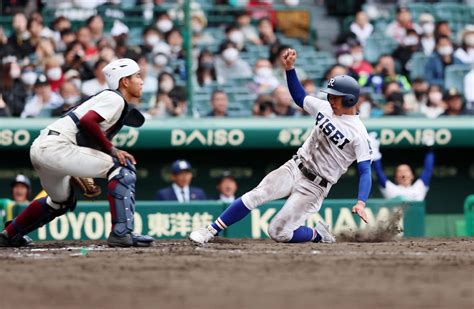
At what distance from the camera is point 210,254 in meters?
8.76

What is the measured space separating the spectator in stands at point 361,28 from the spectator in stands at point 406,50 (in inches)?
24.0

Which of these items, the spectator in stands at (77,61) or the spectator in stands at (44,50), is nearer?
the spectator in stands at (77,61)

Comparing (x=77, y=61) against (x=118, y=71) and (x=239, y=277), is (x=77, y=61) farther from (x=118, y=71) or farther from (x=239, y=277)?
(x=239, y=277)

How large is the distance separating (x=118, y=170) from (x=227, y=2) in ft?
29.6

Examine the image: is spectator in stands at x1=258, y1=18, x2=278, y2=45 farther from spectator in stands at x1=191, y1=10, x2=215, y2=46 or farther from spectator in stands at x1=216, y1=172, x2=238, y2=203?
spectator in stands at x1=216, y1=172, x2=238, y2=203

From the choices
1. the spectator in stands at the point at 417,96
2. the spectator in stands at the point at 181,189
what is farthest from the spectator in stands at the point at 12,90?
the spectator in stands at the point at 417,96

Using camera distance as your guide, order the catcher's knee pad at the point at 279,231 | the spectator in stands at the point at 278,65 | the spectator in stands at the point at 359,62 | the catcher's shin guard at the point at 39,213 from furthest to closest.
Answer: the spectator in stands at the point at 278,65 → the spectator in stands at the point at 359,62 → the catcher's knee pad at the point at 279,231 → the catcher's shin guard at the point at 39,213

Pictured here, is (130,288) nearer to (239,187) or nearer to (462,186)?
(239,187)

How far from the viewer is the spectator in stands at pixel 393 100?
49.8 ft

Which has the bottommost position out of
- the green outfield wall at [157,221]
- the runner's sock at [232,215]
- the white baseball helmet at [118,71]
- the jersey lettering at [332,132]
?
the green outfield wall at [157,221]

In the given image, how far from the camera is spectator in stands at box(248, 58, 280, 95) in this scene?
51.3 feet

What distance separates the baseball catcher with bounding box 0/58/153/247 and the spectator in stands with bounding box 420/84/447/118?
6.63 meters

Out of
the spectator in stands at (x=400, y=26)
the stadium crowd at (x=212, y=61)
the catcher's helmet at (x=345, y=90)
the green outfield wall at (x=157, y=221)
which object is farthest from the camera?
the spectator in stands at (x=400, y=26)

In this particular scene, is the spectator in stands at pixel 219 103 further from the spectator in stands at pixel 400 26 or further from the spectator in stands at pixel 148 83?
the spectator in stands at pixel 400 26
